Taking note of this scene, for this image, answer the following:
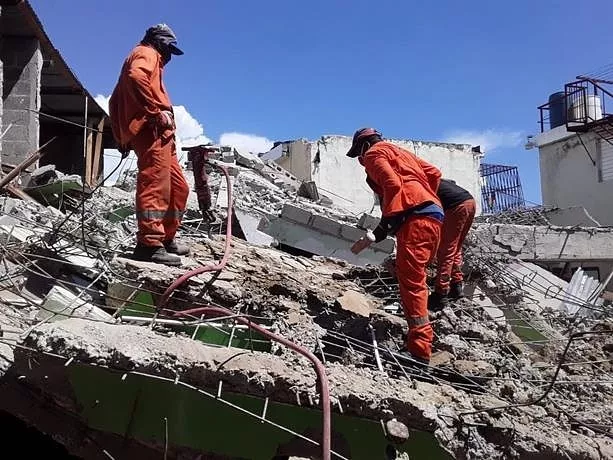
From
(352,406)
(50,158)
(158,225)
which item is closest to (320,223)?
(158,225)

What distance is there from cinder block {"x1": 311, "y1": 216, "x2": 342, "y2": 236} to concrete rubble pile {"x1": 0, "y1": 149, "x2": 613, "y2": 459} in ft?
6.20

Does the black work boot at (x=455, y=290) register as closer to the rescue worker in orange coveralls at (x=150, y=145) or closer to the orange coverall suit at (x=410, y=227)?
the orange coverall suit at (x=410, y=227)

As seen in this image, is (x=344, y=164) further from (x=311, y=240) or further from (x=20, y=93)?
(x=311, y=240)

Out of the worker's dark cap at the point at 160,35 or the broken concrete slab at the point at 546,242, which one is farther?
the broken concrete slab at the point at 546,242

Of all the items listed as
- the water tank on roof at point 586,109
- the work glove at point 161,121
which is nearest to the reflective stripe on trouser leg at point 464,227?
the work glove at point 161,121

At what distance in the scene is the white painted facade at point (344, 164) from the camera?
22.0 metres

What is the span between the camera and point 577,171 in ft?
59.6

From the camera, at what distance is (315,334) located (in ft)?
12.4

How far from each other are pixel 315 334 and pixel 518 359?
4.55 ft

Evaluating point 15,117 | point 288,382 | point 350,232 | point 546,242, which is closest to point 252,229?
point 350,232

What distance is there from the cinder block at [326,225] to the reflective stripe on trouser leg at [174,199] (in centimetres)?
363

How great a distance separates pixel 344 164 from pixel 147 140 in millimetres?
18653

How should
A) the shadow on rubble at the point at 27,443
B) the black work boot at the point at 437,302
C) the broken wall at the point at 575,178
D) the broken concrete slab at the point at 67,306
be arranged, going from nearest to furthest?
the shadow on rubble at the point at 27,443, the broken concrete slab at the point at 67,306, the black work boot at the point at 437,302, the broken wall at the point at 575,178

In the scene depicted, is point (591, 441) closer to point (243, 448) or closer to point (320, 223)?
point (243, 448)
